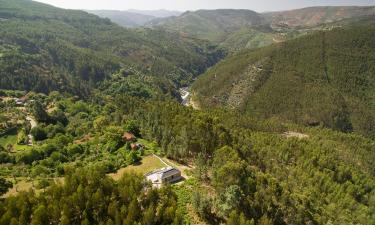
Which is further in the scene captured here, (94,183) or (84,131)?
(84,131)

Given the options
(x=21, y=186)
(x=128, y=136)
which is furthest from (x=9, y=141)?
(x=21, y=186)

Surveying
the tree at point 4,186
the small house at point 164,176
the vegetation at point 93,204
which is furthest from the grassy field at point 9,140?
the vegetation at point 93,204

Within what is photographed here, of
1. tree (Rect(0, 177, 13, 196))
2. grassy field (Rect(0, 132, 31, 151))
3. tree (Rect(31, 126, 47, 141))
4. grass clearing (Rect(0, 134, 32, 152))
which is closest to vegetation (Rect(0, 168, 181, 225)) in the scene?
tree (Rect(0, 177, 13, 196))

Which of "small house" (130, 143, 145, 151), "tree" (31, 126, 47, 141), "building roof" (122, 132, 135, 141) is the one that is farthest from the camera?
"tree" (31, 126, 47, 141)


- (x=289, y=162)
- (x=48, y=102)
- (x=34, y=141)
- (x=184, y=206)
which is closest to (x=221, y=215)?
(x=184, y=206)

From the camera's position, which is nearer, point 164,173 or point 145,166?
point 164,173

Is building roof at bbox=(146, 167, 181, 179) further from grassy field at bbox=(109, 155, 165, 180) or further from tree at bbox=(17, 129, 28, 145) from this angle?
tree at bbox=(17, 129, 28, 145)

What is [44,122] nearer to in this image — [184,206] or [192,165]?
[192,165]

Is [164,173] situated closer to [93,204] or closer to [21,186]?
[93,204]
